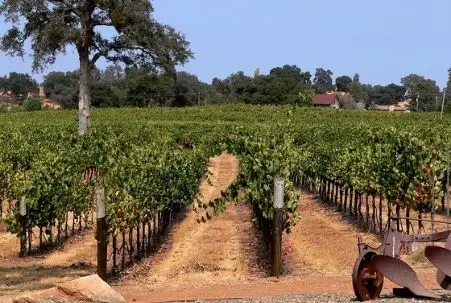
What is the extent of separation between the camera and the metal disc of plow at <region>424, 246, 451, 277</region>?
20.7 ft

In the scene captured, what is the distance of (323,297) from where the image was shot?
6.80m

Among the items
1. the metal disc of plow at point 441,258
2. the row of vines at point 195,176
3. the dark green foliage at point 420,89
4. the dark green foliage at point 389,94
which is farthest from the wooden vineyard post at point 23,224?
the dark green foliage at point 389,94

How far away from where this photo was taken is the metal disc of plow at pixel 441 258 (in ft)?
20.7

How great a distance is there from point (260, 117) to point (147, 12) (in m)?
22.6

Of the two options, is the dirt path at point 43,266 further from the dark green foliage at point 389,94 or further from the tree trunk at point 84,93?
the dark green foliage at point 389,94

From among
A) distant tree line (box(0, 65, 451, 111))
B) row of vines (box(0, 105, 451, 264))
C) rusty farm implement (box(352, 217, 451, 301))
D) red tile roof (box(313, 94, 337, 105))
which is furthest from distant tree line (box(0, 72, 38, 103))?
rusty farm implement (box(352, 217, 451, 301))

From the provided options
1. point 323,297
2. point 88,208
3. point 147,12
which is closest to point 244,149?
point 88,208

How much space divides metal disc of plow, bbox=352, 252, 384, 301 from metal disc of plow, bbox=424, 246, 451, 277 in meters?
0.53

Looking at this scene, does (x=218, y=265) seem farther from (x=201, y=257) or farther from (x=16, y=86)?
(x=16, y=86)

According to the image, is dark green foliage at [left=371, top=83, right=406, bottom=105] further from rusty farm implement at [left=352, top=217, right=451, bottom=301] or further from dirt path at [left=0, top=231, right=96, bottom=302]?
rusty farm implement at [left=352, top=217, right=451, bottom=301]

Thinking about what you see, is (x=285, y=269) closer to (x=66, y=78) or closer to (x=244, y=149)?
(x=244, y=149)

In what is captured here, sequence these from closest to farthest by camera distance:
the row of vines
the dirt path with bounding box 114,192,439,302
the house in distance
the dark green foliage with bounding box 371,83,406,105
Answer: the dirt path with bounding box 114,192,439,302, the row of vines, the house in distance, the dark green foliage with bounding box 371,83,406,105

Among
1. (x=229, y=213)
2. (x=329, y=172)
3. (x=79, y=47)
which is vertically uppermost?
(x=79, y=47)

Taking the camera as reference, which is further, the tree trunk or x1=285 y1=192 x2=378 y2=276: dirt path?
the tree trunk
